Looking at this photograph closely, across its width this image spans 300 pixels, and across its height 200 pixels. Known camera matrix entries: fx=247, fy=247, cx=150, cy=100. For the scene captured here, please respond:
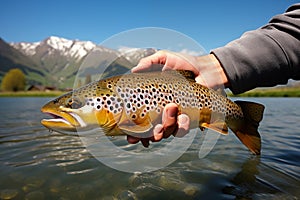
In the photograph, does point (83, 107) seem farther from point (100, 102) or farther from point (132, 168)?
point (132, 168)

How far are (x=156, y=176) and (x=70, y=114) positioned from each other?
6.90ft

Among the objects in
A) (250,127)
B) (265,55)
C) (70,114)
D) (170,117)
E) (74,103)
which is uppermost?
(265,55)

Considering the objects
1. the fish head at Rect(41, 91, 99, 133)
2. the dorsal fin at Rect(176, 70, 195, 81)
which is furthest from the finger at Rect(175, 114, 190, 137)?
the fish head at Rect(41, 91, 99, 133)

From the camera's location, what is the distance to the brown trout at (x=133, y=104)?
9.69ft

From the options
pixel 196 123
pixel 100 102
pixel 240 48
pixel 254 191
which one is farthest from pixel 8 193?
pixel 240 48

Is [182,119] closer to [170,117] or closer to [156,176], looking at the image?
[170,117]

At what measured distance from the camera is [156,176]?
432 cm

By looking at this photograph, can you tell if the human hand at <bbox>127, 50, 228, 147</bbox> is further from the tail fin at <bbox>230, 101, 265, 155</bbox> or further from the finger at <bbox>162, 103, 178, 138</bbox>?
the tail fin at <bbox>230, 101, 265, 155</bbox>

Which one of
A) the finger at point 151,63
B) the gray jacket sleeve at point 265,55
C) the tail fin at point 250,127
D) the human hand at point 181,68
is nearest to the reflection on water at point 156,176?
the tail fin at point 250,127

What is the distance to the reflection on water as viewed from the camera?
3730mm

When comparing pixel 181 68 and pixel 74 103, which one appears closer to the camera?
pixel 74 103

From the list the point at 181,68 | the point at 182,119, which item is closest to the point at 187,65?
the point at 181,68

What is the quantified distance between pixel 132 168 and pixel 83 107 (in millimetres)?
2201

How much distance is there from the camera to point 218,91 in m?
3.97
